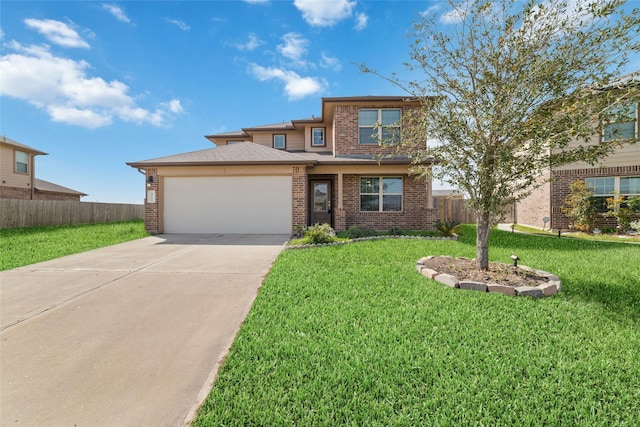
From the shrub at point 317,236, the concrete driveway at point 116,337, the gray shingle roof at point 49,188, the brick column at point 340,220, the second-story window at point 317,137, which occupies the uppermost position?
the second-story window at point 317,137

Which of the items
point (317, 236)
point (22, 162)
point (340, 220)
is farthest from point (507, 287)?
point (22, 162)

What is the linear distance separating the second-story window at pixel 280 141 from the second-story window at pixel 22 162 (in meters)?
17.3

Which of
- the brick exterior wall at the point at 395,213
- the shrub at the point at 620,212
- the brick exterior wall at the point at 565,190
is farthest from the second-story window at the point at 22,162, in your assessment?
the shrub at the point at 620,212

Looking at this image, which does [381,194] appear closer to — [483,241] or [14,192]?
[483,241]

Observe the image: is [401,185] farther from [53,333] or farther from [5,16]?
[5,16]

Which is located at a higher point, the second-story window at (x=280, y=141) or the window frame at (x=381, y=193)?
the second-story window at (x=280, y=141)

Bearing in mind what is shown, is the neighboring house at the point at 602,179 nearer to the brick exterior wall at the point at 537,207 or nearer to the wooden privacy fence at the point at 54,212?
the brick exterior wall at the point at 537,207

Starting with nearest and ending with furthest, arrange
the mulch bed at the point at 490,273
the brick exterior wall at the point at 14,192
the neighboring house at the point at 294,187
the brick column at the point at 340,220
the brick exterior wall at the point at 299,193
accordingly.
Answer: the mulch bed at the point at 490,273
the brick exterior wall at the point at 299,193
the neighboring house at the point at 294,187
the brick column at the point at 340,220
the brick exterior wall at the point at 14,192

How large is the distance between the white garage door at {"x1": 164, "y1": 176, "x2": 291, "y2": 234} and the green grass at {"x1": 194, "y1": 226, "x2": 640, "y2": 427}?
607 centimetres

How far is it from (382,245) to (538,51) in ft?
16.7

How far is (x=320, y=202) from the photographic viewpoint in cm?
1159

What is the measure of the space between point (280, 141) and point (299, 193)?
6.55m

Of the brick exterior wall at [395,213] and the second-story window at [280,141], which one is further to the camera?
the second-story window at [280,141]

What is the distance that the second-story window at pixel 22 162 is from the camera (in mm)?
17266
